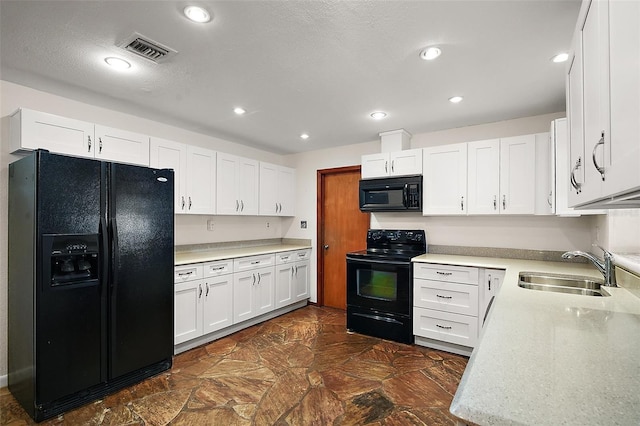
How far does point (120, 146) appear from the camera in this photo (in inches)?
109


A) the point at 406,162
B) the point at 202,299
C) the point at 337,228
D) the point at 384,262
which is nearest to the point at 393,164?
the point at 406,162

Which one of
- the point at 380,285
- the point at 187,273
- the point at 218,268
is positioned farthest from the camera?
the point at 380,285

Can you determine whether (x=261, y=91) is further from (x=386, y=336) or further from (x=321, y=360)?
(x=386, y=336)

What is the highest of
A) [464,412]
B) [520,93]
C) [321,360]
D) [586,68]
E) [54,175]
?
[520,93]

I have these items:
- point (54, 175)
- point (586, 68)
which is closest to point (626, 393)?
point (586, 68)

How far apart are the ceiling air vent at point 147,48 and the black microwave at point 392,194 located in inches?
97.4

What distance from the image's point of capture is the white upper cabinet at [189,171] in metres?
3.09

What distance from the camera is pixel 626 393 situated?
73cm

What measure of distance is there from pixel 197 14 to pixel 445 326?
318 centimetres

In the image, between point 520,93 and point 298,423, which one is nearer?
point 298,423

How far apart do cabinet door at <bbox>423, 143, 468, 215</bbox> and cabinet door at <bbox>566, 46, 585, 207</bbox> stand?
75.6 inches

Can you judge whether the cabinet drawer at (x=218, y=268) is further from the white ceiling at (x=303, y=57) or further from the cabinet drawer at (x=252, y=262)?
the white ceiling at (x=303, y=57)

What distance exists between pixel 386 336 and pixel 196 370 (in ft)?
6.20

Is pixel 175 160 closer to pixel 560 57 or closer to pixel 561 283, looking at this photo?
pixel 560 57
